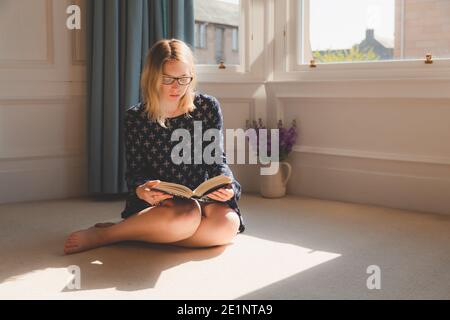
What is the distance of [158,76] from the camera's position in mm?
2170

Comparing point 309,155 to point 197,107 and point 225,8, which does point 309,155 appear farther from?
point 197,107

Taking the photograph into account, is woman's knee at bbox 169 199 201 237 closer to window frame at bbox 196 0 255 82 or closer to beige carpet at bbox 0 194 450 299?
beige carpet at bbox 0 194 450 299

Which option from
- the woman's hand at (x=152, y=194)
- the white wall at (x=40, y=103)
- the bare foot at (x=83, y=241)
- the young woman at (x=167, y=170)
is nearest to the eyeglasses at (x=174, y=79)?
the young woman at (x=167, y=170)

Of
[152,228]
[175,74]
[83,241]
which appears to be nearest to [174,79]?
[175,74]

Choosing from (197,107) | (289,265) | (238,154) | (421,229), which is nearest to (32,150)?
(238,154)

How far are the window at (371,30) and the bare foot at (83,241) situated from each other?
168 cm

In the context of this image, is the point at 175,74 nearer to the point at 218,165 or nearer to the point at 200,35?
the point at 218,165

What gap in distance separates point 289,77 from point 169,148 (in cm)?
132

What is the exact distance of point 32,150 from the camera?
129 inches

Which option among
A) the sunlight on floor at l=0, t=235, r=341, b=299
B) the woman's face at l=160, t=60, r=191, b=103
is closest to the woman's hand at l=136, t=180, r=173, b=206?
the sunlight on floor at l=0, t=235, r=341, b=299

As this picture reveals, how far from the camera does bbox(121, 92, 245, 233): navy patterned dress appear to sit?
2.25 meters

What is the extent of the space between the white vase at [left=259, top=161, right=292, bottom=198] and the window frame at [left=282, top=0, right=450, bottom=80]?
532 millimetres

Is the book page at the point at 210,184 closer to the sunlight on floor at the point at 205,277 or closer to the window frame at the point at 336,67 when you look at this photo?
the sunlight on floor at the point at 205,277
